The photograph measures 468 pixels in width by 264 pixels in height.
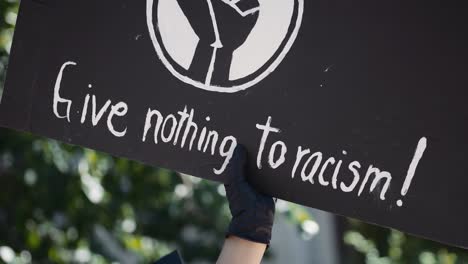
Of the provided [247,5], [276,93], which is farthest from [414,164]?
[247,5]

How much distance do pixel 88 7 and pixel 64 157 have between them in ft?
5.14

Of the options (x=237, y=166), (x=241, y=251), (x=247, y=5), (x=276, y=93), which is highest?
(x=247, y=5)

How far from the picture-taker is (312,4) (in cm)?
161

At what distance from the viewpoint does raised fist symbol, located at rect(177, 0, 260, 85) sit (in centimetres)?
167

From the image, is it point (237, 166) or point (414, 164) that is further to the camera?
point (237, 166)

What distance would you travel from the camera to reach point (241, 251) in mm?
1651

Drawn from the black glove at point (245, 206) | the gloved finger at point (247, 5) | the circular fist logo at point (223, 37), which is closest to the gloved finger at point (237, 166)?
the black glove at point (245, 206)

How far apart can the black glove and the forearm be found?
0.01m

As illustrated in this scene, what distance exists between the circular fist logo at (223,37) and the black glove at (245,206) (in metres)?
0.13

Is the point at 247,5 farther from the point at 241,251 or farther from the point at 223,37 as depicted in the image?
the point at 241,251

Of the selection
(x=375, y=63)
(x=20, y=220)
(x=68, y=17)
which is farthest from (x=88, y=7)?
(x=20, y=220)

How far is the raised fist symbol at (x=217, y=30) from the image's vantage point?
167cm

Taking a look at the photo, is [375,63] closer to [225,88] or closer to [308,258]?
[225,88]

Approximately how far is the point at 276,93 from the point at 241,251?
27 centimetres
